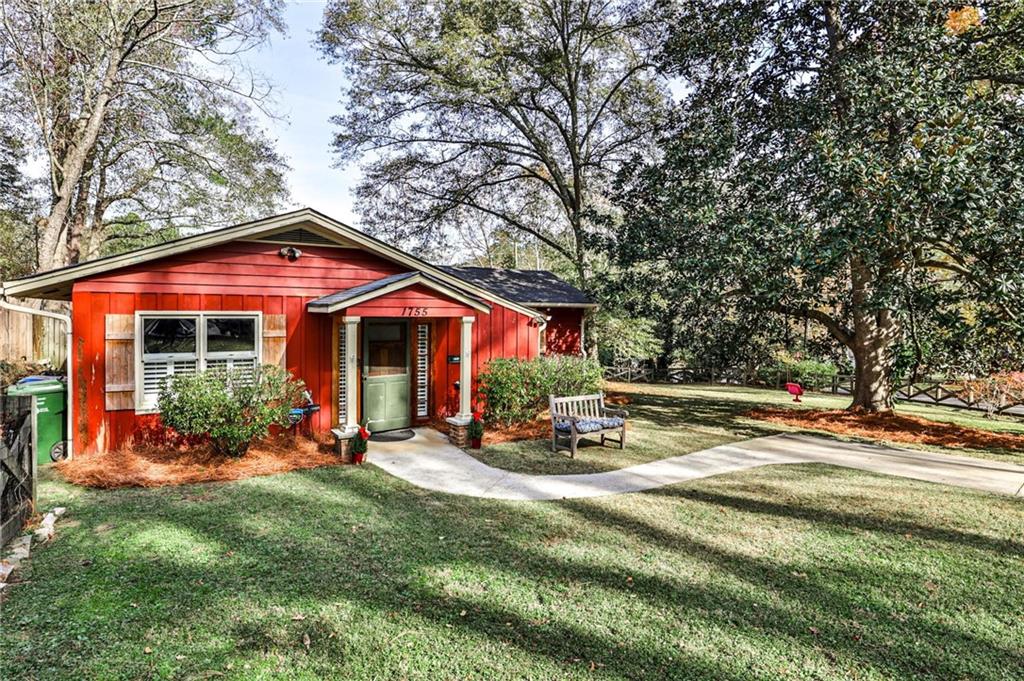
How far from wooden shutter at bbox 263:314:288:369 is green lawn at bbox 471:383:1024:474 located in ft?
12.1

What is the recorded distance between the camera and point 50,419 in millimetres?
7297

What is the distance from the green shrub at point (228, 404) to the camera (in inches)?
279

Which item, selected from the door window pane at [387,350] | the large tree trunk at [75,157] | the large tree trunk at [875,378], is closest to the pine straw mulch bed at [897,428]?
the large tree trunk at [875,378]

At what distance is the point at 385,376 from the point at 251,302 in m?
2.61

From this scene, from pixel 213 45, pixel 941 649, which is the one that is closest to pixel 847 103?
pixel 941 649

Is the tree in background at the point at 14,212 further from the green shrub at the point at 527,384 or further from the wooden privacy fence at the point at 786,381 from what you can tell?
the wooden privacy fence at the point at 786,381

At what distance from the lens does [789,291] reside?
10758mm

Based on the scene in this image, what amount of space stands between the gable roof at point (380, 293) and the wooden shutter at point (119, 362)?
2548 mm

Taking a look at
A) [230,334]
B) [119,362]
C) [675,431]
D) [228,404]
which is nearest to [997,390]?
[675,431]

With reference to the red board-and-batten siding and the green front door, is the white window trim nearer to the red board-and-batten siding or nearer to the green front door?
the red board-and-batten siding

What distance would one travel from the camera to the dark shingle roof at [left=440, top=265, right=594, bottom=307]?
46.1 ft

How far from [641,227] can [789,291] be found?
12.3 feet

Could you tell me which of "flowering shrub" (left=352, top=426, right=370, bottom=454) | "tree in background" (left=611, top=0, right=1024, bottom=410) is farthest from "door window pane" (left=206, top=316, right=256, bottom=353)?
"tree in background" (left=611, top=0, right=1024, bottom=410)

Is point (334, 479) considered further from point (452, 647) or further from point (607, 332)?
point (607, 332)
